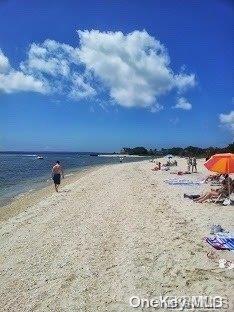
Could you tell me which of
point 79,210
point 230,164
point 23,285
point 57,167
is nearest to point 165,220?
point 230,164

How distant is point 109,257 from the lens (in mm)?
8758

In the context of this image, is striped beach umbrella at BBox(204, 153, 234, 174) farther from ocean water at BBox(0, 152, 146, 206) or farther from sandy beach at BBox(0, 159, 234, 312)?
ocean water at BBox(0, 152, 146, 206)

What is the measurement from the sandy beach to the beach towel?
0.63 ft

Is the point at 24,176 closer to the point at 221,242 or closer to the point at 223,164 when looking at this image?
the point at 223,164

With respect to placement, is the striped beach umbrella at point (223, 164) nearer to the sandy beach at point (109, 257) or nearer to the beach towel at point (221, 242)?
the sandy beach at point (109, 257)

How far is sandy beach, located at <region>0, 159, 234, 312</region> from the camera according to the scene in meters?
6.75

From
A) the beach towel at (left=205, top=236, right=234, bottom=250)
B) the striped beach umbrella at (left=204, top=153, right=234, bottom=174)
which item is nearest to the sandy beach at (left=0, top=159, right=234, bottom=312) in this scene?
the beach towel at (left=205, top=236, right=234, bottom=250)

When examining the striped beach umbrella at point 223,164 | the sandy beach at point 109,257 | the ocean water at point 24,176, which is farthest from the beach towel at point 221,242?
the ocean water at point 24,176

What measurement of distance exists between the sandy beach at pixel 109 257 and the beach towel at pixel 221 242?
19 cm

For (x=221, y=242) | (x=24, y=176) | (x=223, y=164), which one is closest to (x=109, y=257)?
(x=221, y=242)

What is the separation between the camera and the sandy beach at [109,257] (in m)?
6.75

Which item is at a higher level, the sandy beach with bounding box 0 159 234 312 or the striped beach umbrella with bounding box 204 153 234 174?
the striped beach umbrella with bounding box 204 153 234 174

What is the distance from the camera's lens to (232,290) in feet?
20.8

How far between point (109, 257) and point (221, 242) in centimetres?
263
